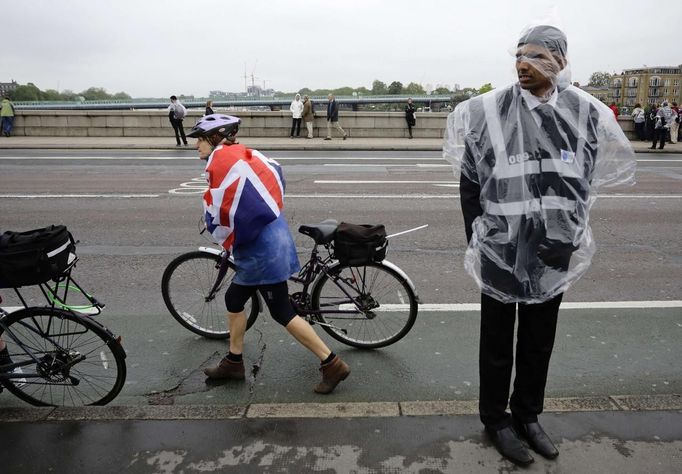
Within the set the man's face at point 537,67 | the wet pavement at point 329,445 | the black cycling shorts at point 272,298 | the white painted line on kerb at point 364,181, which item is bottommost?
the wet pavement at point 329,445

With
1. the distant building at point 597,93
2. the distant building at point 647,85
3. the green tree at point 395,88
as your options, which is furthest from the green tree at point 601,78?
the distant building at point 597,93

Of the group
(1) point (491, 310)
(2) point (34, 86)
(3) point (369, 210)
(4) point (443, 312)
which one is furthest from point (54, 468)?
(2) point (34, 86)

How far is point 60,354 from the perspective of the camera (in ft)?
10.7

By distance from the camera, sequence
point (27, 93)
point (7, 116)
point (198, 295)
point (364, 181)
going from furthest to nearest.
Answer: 1. point (27, 93)
2. point (7, 116)
3. point (364, 181)
4. point (198, 295)

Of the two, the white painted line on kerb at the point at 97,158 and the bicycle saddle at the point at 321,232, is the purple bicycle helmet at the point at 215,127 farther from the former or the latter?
the white painted line on kerb at the point at 97,158

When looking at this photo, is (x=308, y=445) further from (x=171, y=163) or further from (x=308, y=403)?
(x=171, y=163)

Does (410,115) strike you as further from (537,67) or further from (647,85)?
(647,85)

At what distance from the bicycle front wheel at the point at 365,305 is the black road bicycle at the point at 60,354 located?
147cm

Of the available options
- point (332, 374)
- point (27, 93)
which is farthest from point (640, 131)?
point (27, 93)

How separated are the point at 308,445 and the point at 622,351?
8.36ft

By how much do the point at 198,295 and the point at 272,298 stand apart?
1185mm

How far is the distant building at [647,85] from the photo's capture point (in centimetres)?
13612

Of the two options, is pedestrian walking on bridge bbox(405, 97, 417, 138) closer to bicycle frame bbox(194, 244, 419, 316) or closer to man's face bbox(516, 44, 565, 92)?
bicycle frame bbox(194, 244, 419, 316)

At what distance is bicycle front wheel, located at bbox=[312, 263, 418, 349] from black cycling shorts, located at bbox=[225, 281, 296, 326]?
1.92 ft
